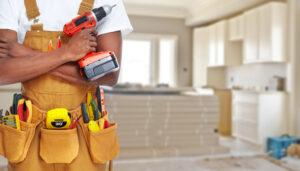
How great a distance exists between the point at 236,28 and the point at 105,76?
5681 mm

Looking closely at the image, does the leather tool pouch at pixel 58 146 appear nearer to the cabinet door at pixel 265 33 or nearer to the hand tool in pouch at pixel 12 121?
the hand tool in pouch at pixel 12 121

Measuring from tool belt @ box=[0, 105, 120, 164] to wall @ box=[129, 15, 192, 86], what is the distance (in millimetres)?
7130

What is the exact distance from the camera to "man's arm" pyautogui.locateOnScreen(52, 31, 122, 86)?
39.7 inches

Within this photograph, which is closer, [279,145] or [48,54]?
[48,54]

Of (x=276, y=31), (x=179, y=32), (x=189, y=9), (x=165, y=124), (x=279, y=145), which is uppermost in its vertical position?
(x=189, y=9)

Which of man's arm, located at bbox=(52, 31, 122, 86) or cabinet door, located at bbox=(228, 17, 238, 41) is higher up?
cabinet door, located at bbox=(228, 17, 238, 41)

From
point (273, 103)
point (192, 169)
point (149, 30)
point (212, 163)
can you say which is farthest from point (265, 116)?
point (149, 30)

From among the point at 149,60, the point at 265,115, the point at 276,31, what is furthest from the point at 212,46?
the point at 265,115

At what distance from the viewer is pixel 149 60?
836cm

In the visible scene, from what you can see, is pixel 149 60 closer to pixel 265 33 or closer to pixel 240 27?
pixel 240 27

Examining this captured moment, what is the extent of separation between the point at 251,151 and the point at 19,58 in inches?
171

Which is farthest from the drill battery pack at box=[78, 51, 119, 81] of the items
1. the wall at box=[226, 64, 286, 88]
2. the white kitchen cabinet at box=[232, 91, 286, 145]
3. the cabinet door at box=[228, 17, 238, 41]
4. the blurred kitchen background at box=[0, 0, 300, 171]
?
the cabinet door at box=[228, 17, 238, 41]

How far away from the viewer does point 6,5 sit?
98 cm

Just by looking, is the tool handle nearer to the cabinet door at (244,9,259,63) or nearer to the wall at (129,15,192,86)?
the cabinet door at (244,9,259,63)
